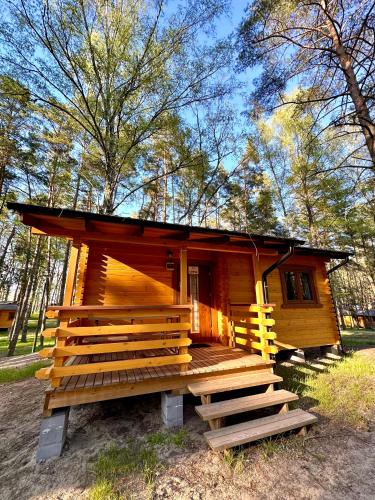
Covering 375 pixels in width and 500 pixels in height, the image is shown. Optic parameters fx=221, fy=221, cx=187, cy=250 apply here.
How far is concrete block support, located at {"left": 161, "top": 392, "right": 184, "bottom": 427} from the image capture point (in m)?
3.31

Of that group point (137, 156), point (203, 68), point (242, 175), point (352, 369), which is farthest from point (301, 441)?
point (242, 175)

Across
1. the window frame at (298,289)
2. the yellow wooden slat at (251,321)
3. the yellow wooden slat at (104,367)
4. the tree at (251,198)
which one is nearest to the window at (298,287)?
the window frame at (298,289)

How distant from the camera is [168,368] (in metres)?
3.78

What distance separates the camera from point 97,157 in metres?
9.32

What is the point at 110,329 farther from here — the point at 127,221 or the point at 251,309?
the point at 251,309

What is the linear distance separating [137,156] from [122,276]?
21.5 ft

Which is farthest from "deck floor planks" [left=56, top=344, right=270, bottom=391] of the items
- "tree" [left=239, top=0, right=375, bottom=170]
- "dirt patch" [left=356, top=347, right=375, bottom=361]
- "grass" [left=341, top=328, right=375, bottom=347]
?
"grass" [left=341, top=328, right=375, bottom=347]

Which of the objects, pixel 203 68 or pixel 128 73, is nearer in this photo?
pixel 128 73

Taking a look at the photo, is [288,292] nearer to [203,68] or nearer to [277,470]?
[277,470]

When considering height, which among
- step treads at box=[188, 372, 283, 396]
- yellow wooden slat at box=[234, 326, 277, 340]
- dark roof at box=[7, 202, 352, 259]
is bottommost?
step treads at box=[188, 372, 283, 396]

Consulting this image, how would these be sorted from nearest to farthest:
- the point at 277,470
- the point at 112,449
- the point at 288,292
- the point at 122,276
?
the point at 277,470 < the point at 112,449 < the point at 122,276 < the point at 288,292

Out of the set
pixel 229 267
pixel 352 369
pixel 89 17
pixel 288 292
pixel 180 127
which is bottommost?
pixel 352 369

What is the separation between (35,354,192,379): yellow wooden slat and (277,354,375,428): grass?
2505 mm

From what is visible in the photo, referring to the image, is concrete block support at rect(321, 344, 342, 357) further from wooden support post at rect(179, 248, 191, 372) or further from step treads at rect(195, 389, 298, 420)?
wooden support post at rect(179, 248, 191, 372)
